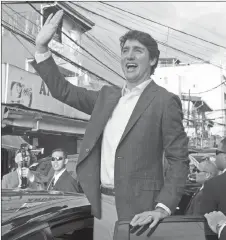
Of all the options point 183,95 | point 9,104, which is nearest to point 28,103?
point 9,104

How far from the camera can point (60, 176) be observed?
2.15 meters

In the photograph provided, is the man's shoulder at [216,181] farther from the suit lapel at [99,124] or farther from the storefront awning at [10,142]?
the storefront awning at [10,142]

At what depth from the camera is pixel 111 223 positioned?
1.28 meters

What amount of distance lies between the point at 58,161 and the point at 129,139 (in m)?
1.17

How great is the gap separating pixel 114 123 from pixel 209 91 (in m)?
0.80

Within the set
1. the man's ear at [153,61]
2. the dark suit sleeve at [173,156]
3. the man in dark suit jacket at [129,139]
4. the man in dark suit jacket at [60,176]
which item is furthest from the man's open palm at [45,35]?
the man in dark suit jacket at [60,176]

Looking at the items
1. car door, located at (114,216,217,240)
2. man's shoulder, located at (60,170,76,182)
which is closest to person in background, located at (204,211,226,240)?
car door, located at (114,216,217,240)

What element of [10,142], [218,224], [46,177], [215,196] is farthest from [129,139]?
[46,177]

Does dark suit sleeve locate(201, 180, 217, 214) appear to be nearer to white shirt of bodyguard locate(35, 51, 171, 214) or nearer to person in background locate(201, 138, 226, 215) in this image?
person in background locate(201, 138, 226, 215)

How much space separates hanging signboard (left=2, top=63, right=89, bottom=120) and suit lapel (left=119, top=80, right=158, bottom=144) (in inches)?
26.5

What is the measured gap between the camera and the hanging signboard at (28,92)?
192cm

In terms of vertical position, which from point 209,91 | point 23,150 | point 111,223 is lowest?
point 111,223

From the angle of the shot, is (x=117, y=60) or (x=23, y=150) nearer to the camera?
(x=117, y=60)

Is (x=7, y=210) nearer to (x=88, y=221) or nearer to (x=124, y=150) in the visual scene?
(x=88, y=221)
